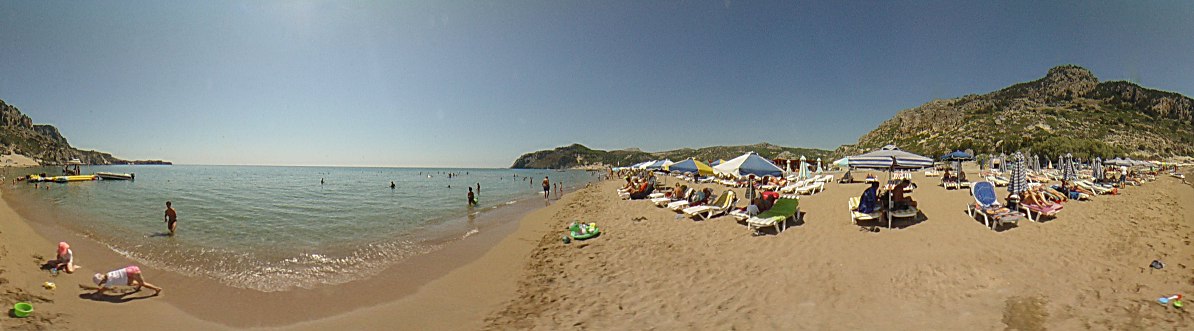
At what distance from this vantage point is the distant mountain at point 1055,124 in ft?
182

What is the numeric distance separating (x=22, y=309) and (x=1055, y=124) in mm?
106903

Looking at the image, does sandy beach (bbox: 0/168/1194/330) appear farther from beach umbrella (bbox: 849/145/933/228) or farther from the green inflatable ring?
beach umbrella (bbox: 849/145/933/228)

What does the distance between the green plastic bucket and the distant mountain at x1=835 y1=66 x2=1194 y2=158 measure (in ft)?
239

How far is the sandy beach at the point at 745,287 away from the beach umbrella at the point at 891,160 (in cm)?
461

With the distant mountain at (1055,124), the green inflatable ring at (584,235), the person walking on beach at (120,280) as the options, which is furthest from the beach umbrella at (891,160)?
the distant mountain at (1055,124)

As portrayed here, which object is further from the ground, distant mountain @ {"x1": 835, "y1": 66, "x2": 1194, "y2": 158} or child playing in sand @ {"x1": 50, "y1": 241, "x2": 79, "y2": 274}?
distant mountain @ {"x1": 835, "y1": 66, "x2": 1194, "y2": 158}

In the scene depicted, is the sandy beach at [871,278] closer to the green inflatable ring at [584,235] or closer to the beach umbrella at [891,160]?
the green inflatable ring at [584,235]

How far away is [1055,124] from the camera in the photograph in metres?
66.9

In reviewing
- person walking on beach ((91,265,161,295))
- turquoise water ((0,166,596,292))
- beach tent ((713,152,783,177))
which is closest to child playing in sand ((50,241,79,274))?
turquoise water ((0,166,596,292))

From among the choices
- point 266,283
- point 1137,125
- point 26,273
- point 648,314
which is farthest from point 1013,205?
point 1137,125

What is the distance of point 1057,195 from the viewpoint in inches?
478

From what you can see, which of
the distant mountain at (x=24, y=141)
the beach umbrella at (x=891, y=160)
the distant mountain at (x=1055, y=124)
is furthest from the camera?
the distant mountain at (x=24, y=141)

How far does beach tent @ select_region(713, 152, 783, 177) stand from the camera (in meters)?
11.0

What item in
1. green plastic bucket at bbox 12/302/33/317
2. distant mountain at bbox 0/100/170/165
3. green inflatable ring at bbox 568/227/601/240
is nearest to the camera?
green plastic bucket at bbox 12/302/33/317
